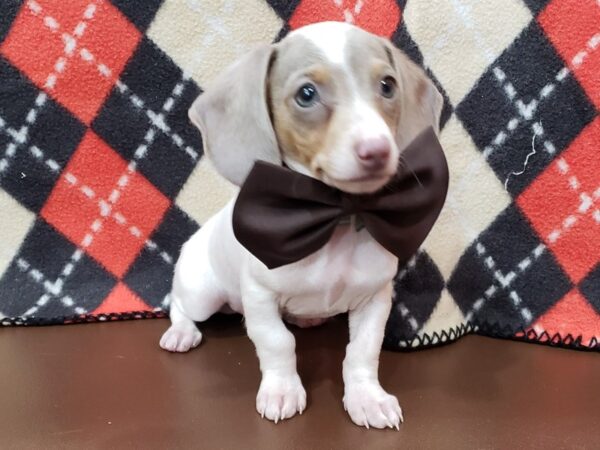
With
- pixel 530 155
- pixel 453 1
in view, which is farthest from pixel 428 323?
pixel 453 1

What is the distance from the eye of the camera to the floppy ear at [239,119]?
1.08 m

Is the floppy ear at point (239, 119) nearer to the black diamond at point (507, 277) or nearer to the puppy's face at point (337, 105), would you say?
the puppy's face at point (337, 105)

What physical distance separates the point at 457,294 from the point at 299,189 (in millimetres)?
600

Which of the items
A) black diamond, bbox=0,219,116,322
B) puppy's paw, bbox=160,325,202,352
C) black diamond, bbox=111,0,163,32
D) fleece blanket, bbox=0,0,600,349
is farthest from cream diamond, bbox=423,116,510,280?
black diamond, bbox=0,219,116,322

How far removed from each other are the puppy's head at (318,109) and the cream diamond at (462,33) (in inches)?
11.8

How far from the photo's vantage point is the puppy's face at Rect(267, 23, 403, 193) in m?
0.99

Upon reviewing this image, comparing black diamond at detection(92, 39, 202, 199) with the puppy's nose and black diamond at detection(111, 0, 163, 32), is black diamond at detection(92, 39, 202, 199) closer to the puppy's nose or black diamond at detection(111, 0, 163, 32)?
black diamond at detection(111, 0, 163, 32)

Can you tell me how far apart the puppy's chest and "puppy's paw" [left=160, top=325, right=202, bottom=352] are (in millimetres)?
344

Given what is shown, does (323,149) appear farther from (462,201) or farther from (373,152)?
(462,201)

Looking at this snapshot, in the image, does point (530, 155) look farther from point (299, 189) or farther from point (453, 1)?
point (299, 189)

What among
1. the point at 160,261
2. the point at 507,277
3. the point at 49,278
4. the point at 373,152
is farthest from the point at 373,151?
the point at 49,278

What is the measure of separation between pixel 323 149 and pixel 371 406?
1.58ft

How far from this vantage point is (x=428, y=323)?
146 cm

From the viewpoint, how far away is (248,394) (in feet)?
4.25
